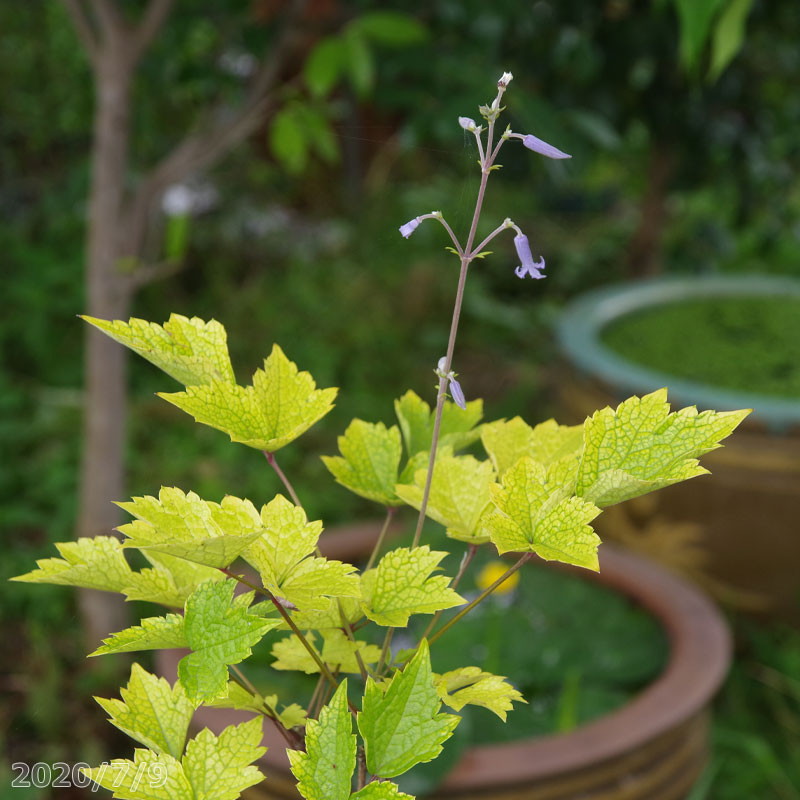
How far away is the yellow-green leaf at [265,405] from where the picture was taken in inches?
14.9

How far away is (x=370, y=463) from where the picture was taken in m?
0.45

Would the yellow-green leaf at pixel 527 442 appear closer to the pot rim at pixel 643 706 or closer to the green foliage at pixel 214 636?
the green foliage at pixel 214 636

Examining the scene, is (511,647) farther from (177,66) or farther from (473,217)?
(473,217)

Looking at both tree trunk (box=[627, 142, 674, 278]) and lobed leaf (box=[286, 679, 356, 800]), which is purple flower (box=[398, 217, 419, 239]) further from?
tree trunk (box=[627, 142, 674, 278])

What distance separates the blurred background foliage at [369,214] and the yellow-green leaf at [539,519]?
11 cm

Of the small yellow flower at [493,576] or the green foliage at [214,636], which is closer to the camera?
the green foliage at [214,636]

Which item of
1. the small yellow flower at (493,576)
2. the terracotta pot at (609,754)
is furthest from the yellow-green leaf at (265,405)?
the small yellow flower at (493,576)

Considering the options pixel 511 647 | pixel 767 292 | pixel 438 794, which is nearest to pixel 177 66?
pixel 511 647

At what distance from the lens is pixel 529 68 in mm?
1945

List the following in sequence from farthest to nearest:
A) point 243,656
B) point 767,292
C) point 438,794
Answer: point 767,292
point 438,794
point 243,656

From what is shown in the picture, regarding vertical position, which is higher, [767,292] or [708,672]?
[767,292]

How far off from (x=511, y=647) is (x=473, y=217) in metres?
1.36

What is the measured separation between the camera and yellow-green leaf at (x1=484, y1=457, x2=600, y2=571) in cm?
35

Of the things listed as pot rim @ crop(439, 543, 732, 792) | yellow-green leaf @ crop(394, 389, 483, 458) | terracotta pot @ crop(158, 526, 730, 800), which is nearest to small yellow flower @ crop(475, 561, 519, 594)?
pot rim @ crop(439, 543, 732, 792)
